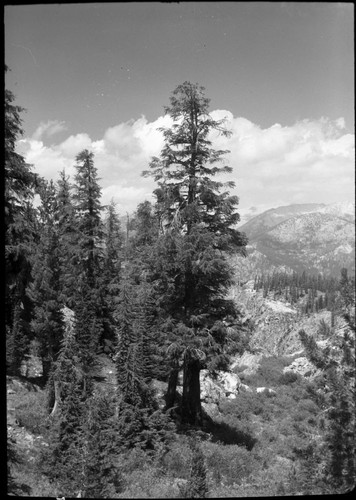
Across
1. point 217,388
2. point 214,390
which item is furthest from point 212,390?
point 217,388

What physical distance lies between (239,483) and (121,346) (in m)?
7.65

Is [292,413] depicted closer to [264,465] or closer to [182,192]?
[264,465]

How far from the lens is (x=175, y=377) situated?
13359 millimetres

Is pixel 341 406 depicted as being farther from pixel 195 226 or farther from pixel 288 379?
pixel 288 379

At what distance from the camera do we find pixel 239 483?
26.1 feet

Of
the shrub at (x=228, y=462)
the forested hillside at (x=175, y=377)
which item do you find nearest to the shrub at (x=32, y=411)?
the forested hillside at (x=175, y=377)

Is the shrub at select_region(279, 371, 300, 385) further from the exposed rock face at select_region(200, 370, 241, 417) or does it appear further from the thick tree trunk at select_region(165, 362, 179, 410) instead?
the thick tree trunk at select_region(165, 362, 179, 410)

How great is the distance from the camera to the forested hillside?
6293mm

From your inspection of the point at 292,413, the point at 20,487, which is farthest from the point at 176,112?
the point at 292,413

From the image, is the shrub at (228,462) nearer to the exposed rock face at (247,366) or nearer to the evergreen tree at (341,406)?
the evergreen tree at (341,406)

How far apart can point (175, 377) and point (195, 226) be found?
6.17 metres

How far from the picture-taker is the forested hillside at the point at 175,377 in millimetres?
→ 6293

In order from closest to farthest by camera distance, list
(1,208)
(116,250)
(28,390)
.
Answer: (1,208), (28,390), (116,250)

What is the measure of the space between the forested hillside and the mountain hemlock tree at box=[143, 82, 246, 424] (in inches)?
1.8
